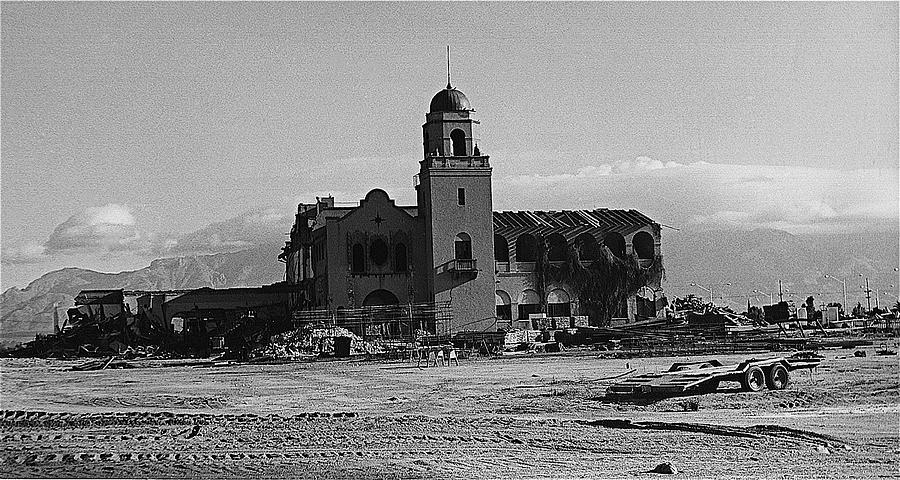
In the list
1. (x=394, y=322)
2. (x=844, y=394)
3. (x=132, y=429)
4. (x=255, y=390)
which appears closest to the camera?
(x=132, y=429)

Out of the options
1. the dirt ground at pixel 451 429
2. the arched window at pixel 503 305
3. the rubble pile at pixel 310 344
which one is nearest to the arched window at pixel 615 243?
the arched window at pixel 503 305

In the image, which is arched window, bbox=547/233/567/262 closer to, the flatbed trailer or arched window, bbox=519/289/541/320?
arched window, bbox=519/289/541/320

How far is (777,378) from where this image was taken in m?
28.2

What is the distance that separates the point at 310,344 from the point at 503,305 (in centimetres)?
1297

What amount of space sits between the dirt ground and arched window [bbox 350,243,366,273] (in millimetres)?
21366

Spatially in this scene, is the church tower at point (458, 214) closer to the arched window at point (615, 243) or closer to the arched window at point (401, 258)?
the arched window at point (401, 258)

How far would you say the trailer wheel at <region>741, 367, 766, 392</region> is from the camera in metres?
27.5

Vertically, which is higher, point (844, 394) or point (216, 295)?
point (216, 295)

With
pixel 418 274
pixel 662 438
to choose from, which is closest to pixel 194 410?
pixel 662 438

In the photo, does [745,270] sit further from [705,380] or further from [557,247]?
[705,380]

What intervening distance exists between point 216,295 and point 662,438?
42.1m

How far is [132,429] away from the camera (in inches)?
984

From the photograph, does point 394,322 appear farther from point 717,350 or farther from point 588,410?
point 588,410

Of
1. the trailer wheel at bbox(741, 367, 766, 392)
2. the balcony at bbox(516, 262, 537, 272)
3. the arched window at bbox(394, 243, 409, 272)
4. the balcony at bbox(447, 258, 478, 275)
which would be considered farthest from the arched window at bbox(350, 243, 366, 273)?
the trailer wheel at bbox(741, 367, 766, 392)
